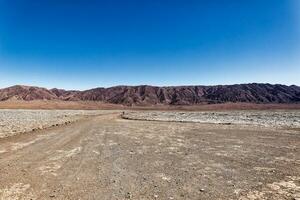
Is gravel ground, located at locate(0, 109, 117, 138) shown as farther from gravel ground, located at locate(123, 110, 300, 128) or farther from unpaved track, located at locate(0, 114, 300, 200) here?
gravel ground, located at locate(123, 110, 300, 128)

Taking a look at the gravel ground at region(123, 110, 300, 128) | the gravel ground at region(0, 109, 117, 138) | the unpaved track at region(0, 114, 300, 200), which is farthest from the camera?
the gravel ground at region(123, 110, 300, 128)

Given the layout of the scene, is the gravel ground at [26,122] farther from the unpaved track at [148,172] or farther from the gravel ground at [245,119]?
the gravel ground at [245,119]

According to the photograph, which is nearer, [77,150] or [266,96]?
[77,150]

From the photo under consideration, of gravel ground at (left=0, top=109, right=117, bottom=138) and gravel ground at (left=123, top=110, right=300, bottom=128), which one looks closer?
gravel ground at (left=0, top=109, right=117, bottom=138)

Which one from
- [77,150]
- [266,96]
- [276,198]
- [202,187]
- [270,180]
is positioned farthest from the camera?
[266,96]

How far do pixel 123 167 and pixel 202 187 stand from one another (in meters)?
3.58

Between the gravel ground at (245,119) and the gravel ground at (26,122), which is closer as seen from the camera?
the gravel ground at (26,122)

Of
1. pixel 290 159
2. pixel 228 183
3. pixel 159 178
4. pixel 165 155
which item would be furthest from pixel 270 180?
pixel 165 155

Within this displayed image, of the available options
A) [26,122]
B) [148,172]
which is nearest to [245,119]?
[26,122]

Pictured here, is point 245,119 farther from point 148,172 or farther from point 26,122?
point 148,172

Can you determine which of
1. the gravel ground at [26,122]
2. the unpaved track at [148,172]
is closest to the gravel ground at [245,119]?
the gravel ground at [26,122]

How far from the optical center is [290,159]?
13.2m

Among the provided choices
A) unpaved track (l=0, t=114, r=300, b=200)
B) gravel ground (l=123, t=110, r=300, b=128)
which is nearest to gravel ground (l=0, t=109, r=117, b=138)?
unpaved track (l=0, t=114, r=300, b=200)

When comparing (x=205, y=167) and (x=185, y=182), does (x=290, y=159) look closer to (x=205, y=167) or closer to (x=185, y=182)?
(x=205, y=167)
